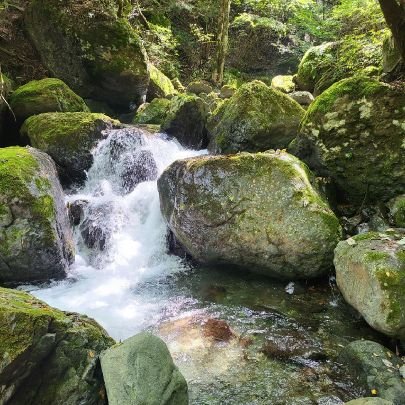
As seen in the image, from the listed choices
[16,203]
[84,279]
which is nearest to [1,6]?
[16,203]

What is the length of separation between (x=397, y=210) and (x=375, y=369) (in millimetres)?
3098

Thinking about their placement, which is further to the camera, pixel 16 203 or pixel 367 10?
pixel 367 10

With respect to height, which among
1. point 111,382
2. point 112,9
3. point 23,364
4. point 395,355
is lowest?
point 395,355

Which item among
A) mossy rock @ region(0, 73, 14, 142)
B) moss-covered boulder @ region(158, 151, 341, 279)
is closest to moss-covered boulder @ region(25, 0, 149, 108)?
mossy rock @ region(0, 73, 14, 142)

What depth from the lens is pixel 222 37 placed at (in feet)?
57.0

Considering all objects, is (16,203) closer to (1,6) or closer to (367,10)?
(1,6)

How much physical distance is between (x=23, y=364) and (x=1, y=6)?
37.0ft

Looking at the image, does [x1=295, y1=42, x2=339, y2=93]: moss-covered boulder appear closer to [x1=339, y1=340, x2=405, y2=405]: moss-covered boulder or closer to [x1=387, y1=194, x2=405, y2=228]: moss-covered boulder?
[x1=387, y1=194, x2=405, y2=228]: moss-covered boulder

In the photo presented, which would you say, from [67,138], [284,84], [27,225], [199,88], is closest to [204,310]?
[27,225]

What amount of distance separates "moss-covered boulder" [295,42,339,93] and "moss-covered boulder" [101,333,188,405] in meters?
11.4

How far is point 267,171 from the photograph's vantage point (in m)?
6.45

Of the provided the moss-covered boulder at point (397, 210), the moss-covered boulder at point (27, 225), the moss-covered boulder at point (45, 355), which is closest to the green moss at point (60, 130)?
the moss-covered boulder at point (27, 225)

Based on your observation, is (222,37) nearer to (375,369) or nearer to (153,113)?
(153,113)

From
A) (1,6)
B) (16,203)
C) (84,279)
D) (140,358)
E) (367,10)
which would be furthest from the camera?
(1,6)
